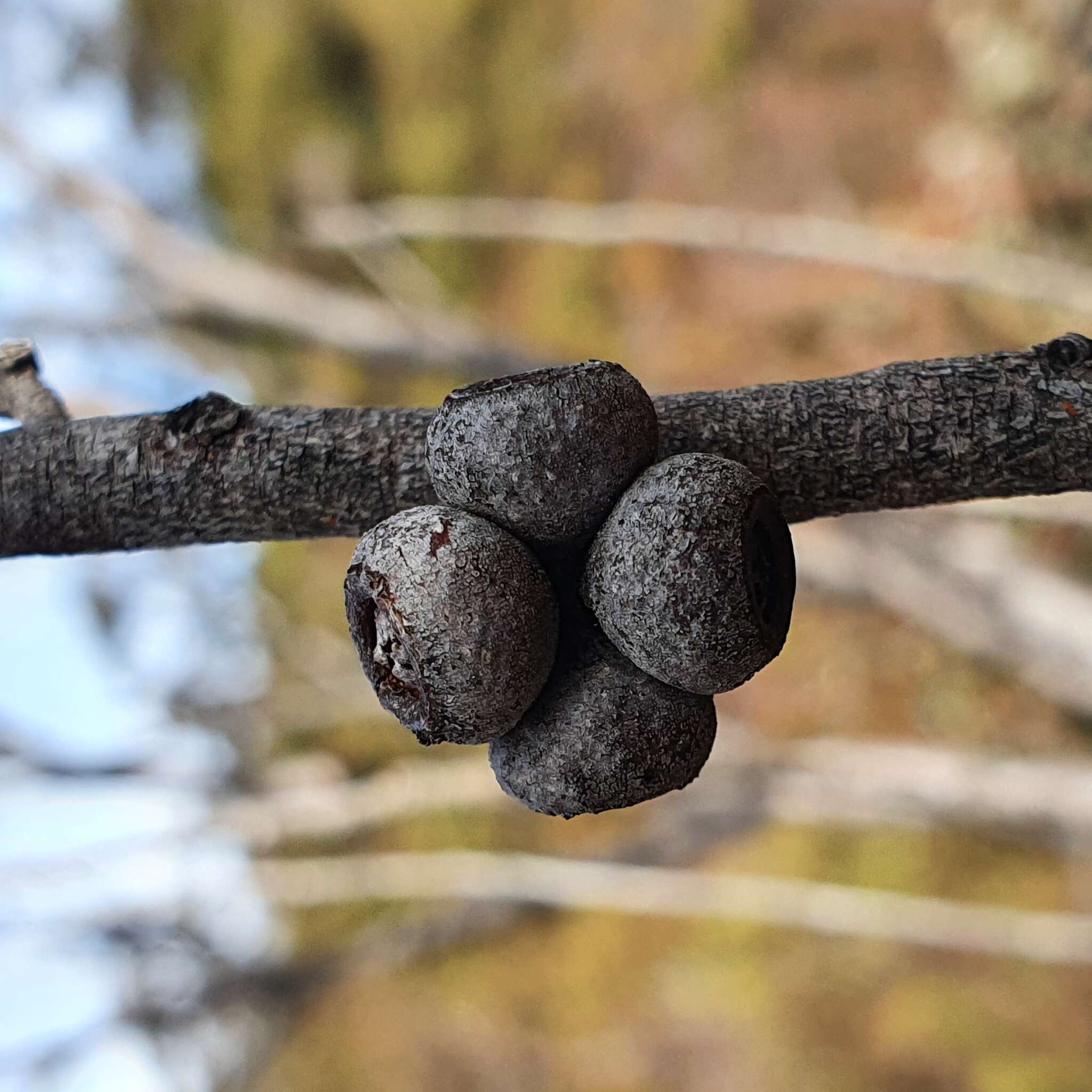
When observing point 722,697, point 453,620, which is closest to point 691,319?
point 722,697

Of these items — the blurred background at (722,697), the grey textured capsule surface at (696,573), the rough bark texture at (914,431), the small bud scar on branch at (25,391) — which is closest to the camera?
the grey textured capsule surface at (696,573)

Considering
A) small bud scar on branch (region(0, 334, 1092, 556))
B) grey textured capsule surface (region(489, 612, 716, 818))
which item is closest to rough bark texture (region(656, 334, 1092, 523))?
small bud scar on branch (region(0, 334, 1092, 556))

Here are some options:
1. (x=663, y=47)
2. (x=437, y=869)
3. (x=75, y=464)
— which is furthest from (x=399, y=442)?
(x=663, y=47)

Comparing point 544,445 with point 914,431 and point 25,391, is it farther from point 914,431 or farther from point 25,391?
point 25,391

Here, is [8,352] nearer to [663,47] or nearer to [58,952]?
[58,952]

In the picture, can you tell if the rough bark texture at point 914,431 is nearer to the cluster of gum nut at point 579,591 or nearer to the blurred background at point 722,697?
the cluster of gum nut at point 579,591

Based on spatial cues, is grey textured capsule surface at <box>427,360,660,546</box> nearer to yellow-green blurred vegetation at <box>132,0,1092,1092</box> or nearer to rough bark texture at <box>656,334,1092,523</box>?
rough bark texture at <box>656,334,1092,523</box>

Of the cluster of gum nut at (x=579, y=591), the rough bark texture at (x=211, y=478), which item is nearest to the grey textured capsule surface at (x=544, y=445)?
the cluster of gum nut at (x=579, y=591)
